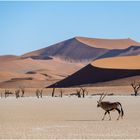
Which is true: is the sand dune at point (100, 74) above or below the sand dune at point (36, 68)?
below

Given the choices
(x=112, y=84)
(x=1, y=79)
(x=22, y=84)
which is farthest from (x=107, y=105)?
(x=1, y=79)

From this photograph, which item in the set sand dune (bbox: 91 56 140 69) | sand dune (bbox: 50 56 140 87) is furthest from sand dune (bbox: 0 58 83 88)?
sand dune (bbox: 50 56 140 87)

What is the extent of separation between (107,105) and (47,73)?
133m

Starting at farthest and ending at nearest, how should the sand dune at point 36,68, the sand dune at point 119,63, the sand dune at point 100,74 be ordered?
the sand dune at point 36,68, the sand dune at point 119,63, the sand dune at point 100,74

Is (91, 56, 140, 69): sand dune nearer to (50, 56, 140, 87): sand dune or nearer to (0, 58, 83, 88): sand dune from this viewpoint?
(50, 56, 140, 87): sand dune

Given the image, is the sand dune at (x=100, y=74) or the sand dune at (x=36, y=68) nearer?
the sand dune at (x=100, y=74)

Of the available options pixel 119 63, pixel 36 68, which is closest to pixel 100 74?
pixel 119 63

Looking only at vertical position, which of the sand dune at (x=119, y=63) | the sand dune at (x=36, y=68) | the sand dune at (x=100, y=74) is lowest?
the sand dune at (x=100, y=74)

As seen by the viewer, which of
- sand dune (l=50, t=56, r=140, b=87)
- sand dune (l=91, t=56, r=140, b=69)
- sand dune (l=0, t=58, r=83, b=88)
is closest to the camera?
sand dune (l=50, t=56, r=140, b=87)

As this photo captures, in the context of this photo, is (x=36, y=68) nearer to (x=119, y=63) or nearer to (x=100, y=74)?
(x=119, y=63)

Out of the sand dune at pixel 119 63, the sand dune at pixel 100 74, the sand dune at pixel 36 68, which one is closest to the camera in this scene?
the sand dune at pixel 100 74

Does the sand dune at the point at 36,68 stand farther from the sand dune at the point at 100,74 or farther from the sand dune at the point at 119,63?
the sand dune at the point at 100,74

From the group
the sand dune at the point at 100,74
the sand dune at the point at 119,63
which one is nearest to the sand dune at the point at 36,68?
the sand dune at the point at 119,63

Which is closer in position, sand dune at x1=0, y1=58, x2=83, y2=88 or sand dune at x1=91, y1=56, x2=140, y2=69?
sand dune at x1=91, y1=56, x2=140, y2=69
